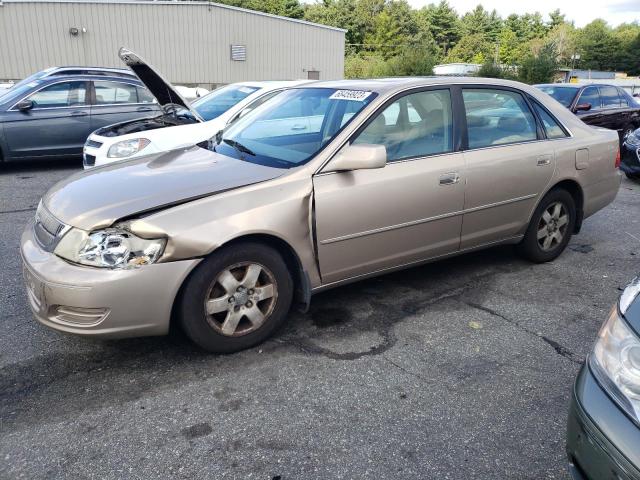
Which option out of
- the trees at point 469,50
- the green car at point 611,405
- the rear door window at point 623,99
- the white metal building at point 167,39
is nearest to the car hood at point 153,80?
the green car at point 611,405

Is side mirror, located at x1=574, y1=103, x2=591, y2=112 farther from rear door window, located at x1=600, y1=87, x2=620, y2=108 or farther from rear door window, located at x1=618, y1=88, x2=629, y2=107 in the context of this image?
rear door window, located at x1=618, y1=88, x2=629, y2=107

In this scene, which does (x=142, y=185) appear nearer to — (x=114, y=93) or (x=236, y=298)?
(x=236, y=298)

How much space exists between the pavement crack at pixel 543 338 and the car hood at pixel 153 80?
13.1 ft

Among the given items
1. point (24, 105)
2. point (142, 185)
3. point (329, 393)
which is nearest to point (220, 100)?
point (24, 105)

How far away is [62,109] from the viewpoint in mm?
8633

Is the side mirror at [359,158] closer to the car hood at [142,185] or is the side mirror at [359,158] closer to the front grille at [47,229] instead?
the car hood at [142,185]

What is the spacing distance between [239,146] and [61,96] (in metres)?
6.09

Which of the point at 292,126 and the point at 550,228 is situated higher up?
the point at 292,126

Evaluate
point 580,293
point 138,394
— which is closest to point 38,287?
point 138,394

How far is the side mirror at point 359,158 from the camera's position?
131 inches

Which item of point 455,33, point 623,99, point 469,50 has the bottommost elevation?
point 623,99

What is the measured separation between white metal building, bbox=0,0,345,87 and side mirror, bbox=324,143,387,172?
20.4 meters

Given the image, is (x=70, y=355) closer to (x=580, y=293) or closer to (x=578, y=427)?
(x=578, y=427)

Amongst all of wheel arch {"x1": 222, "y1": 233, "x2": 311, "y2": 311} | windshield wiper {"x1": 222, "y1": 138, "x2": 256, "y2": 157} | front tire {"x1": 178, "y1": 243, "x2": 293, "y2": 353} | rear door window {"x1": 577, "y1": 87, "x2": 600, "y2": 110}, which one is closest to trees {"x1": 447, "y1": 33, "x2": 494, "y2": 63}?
rear door window {"x1": 577, "y1": 87, "x2": 600, "y2": 110}
